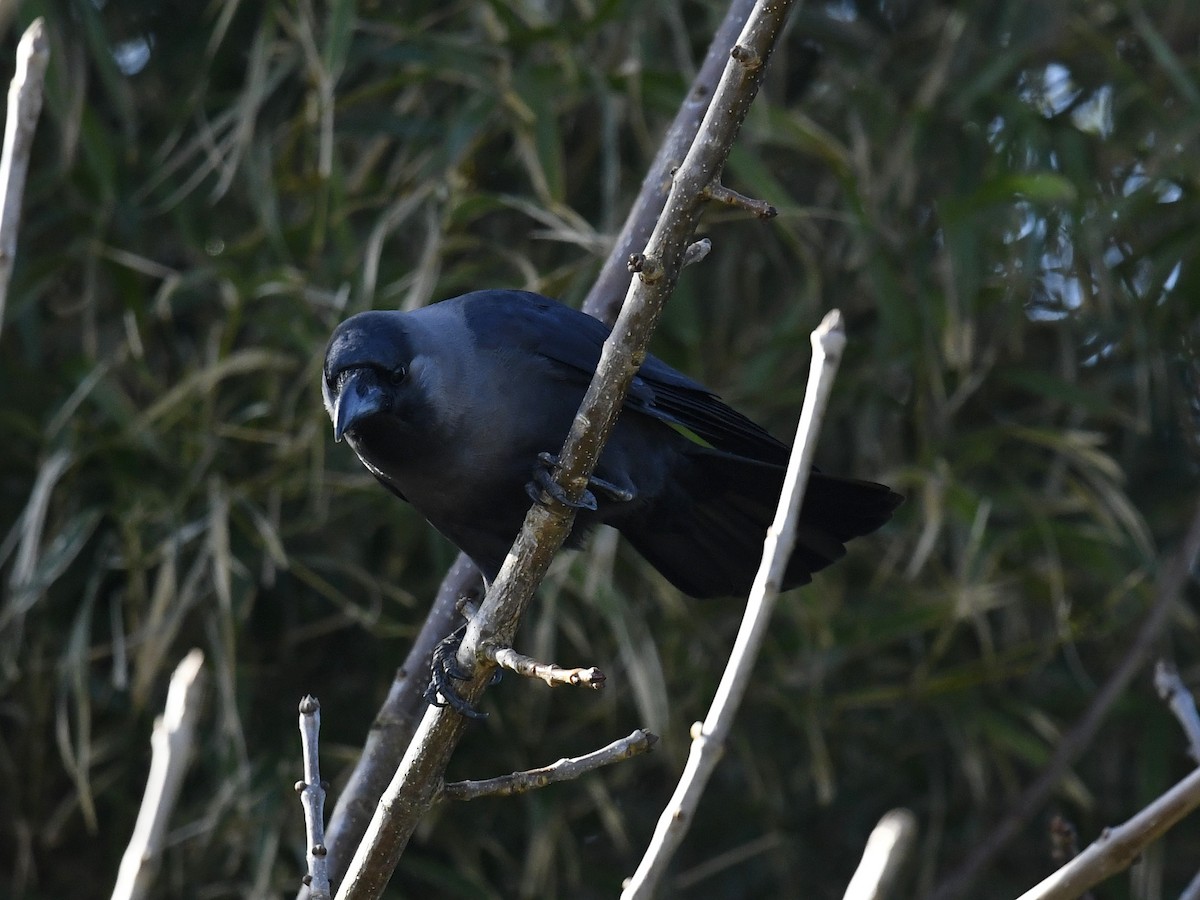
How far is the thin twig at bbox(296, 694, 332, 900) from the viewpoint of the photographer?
161 cm

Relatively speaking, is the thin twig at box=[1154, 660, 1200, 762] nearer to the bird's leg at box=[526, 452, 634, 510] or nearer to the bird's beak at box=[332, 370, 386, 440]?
the bird's leg at box=[526, 452, 634, 510]

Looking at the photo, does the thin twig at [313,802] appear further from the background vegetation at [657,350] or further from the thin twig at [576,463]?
the background vegetation at [657,350]

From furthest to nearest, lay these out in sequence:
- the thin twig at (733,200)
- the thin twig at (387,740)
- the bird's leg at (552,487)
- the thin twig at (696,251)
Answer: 1. the thin twig at (387,740)
2. the bird's leg at (552,487)
3. the thin twig at (696,251)
4. the thin twig at (733,200)

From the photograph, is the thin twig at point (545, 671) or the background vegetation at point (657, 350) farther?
the background vegetation at point (657, 350)

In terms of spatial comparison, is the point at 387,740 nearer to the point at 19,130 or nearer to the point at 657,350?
the point at 19,130

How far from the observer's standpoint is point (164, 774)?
3.66 ft

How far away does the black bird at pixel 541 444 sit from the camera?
2.46 metres

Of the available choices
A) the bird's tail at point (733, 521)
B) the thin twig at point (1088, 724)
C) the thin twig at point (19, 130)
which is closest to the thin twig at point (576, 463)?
the thin twig at point (19, 130)

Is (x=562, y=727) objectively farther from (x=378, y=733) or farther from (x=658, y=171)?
(x=658, y=171)

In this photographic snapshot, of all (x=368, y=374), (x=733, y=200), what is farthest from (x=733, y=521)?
(x=733, y=200)

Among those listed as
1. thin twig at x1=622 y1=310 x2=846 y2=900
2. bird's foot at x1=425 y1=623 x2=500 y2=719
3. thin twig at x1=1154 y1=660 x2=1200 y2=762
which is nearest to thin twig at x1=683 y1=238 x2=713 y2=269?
thin twig at x1=622 y1=310 x2=846 y2=900

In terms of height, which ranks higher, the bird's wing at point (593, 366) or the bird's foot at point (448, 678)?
the bird's wing at point (593, 366)

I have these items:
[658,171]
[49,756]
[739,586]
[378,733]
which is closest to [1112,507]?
[739,586]

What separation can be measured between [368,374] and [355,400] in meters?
0.06
